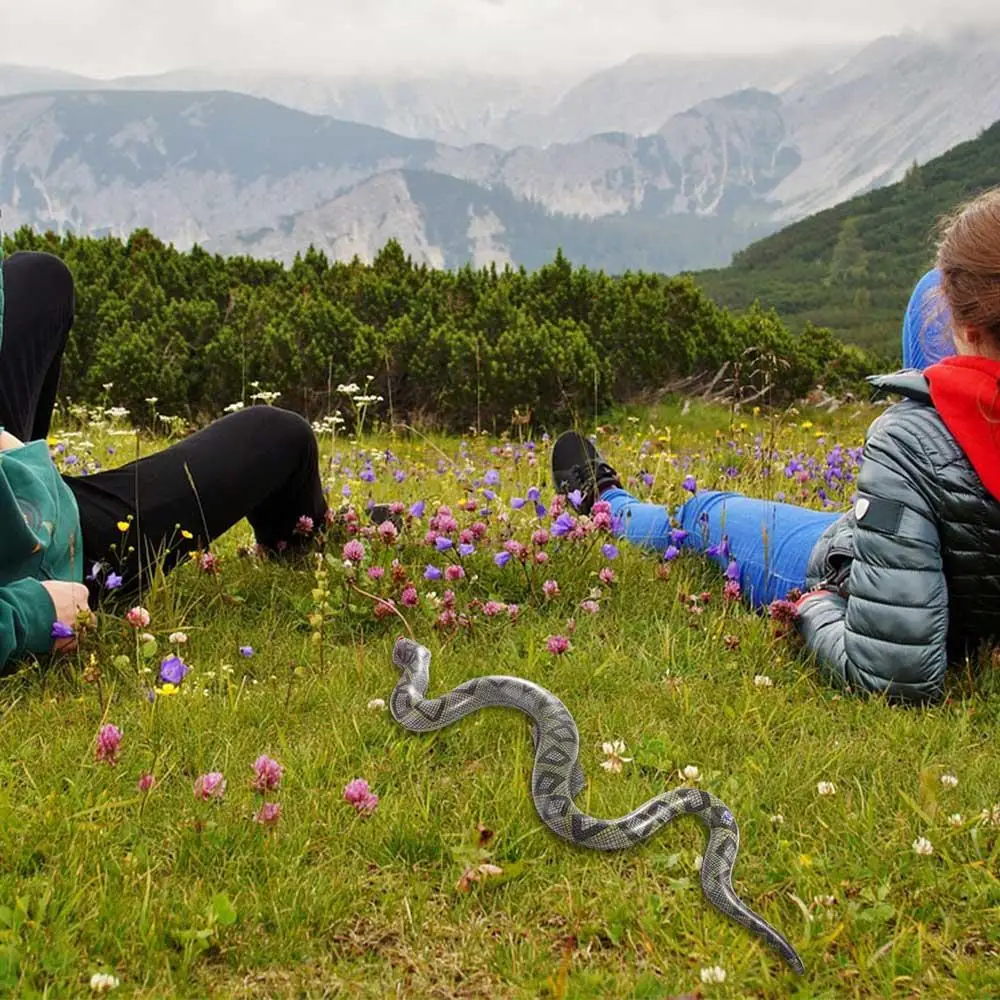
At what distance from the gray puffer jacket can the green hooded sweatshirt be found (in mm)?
2752

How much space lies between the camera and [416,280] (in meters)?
14.9

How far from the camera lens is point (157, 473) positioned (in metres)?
3.90

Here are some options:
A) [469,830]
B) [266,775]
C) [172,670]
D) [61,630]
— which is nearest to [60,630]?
[61,630]

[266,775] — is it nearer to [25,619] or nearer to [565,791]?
[565,791]

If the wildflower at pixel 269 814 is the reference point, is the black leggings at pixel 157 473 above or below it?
above

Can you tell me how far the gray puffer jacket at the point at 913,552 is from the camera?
10.5 feet

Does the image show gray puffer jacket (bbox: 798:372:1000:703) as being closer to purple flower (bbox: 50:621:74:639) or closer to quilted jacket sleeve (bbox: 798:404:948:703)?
quilted jacket sleeve (bbox: 798:404:948:703)

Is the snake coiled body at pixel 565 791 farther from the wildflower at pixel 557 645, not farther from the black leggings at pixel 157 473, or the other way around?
the black leggings at pixel 157 473

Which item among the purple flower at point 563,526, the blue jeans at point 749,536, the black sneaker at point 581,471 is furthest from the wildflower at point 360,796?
the black sneaker at point 581,471

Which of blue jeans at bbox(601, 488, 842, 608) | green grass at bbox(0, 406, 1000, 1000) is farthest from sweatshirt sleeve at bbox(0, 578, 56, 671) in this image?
blue jeans at bbox(601, 488, 842, 608)

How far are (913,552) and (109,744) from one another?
2.53 meters

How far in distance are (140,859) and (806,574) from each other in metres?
2.93

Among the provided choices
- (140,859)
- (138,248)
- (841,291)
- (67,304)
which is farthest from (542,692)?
(841,291)

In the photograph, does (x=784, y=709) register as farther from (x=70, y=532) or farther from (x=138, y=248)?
(x=138, y=248)
